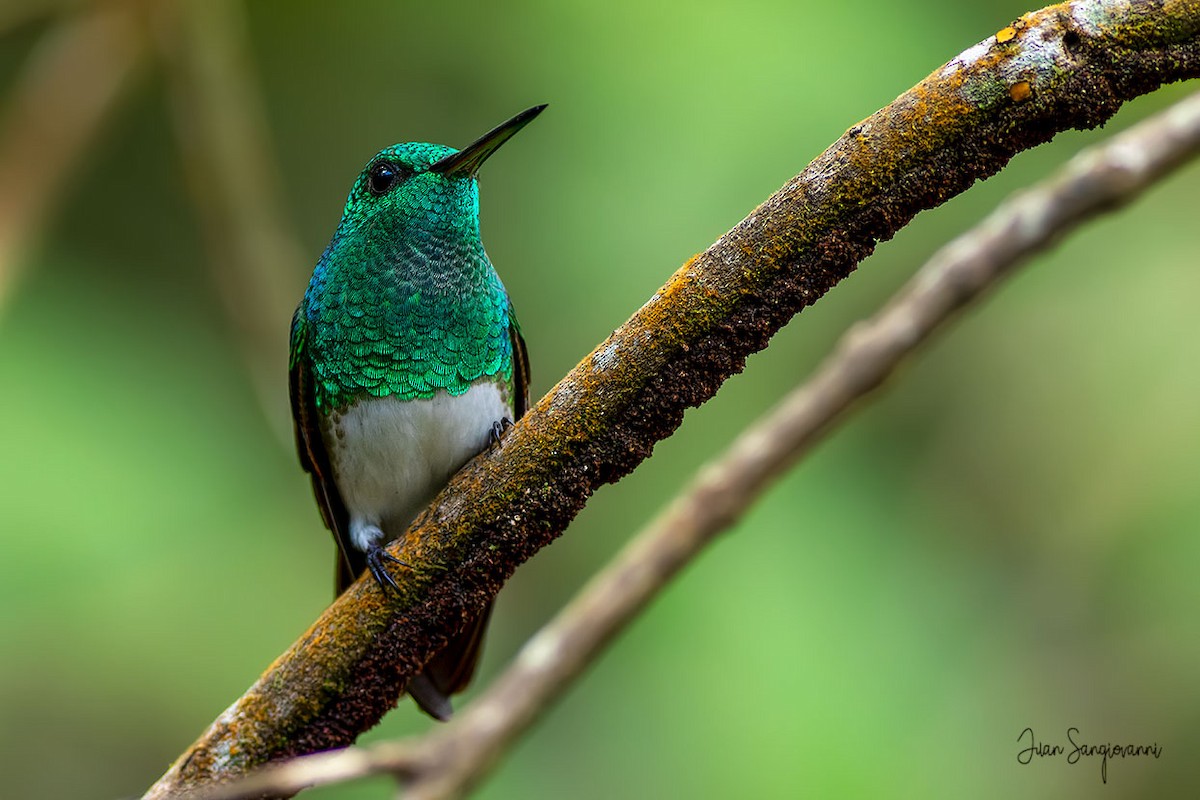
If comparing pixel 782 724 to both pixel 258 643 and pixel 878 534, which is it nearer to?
pixel 878 534

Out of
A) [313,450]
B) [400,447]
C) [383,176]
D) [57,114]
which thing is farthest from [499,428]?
[57,114]

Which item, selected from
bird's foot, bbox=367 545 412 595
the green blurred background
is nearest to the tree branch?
bird's foot, bbox=367 545 412 595

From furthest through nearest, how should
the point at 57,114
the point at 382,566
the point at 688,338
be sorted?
the point at 57,114, the point at 382,566, the point at 688,338

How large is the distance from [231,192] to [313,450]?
1.01 m

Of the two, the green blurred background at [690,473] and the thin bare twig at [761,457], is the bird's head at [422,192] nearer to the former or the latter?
the green blurred background at [690,473]

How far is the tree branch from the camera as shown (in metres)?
2.13

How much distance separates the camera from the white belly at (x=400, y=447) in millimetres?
3395

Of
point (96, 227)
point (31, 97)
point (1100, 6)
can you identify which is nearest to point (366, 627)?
point (1100, 6)

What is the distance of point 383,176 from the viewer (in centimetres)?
367

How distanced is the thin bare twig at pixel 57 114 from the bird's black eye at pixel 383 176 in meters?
1.10

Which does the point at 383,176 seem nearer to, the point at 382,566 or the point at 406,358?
the point at 406,358

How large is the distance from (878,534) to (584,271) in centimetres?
149

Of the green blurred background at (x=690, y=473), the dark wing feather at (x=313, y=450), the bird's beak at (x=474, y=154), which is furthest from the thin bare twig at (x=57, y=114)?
the bird's beak at (x=474, y=154)

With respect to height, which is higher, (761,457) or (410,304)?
(410,304)
